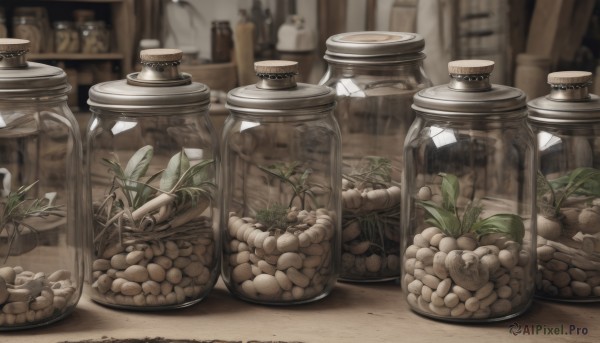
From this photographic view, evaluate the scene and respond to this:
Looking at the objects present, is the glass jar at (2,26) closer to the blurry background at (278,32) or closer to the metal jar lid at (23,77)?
the blurry background at (278,32)

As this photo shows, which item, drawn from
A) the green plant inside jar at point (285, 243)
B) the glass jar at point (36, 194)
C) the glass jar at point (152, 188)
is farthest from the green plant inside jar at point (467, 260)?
the glass jar at point (36, 194)

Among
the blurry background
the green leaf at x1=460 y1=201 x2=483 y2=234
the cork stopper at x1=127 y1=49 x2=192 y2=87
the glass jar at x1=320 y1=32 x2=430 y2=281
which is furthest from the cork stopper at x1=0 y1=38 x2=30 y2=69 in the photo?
the blurry background

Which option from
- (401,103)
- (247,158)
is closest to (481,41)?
(401,103)

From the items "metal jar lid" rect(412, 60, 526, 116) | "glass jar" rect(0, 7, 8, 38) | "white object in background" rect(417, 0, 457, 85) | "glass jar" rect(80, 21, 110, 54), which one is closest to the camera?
"metal jar lid" rect(412, 60, 526, 116)

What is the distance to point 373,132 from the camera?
1244 mm

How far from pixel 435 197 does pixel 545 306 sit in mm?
196

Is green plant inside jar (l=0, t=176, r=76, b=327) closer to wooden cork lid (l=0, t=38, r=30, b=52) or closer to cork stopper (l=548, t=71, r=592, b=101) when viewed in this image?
wooden cork lid (l=0, t=38, r=30, b=52)

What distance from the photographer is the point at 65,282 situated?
42.5 inches

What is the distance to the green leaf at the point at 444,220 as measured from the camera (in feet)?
3.42

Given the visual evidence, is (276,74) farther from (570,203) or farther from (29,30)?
(29,30)

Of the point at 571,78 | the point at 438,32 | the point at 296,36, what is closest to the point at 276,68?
the point at 571,78

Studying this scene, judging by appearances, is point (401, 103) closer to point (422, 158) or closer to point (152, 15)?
point (422, 158)

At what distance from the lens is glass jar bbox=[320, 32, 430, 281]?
3.90 ft

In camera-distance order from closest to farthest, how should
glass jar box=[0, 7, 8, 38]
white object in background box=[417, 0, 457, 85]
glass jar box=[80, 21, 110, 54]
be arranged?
1. white object in background box=[417, 0, 457, 85]
2. glass jar box=[0, 7, 8, 38]
3. glass jar box=[80, 21, 110, 54]
